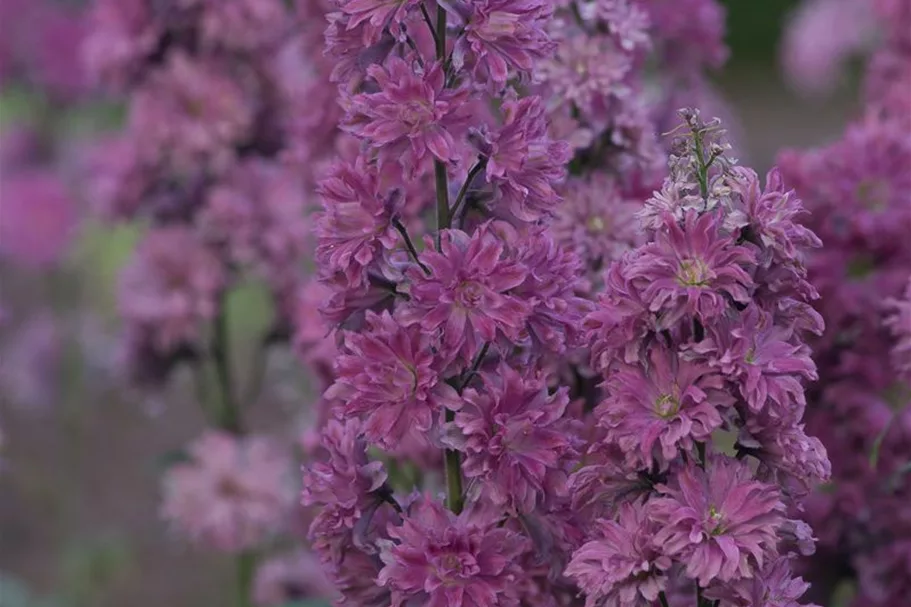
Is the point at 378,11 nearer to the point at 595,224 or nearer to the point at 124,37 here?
the point at 595,224

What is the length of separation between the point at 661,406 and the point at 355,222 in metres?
0.34

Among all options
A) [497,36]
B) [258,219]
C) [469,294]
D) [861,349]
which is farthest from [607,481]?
[258,219]

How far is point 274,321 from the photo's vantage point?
2.86 metres

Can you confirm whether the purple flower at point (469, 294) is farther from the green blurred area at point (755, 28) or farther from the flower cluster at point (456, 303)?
the green blurred area at point (755, 28)

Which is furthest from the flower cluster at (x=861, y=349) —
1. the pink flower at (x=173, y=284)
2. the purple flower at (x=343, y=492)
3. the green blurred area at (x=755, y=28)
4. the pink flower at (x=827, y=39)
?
the green blurred area at (x=755, y=28)

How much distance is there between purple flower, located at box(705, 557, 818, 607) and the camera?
1336mm

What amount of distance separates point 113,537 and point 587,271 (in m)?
2.42

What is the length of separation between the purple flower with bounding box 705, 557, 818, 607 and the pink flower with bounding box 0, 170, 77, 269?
2893 millimetres

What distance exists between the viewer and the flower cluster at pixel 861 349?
6.35ft

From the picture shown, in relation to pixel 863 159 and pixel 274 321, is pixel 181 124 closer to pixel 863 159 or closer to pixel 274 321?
pixel 274 321

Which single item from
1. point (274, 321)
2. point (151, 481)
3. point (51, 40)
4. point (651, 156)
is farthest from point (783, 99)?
point (651, 156)

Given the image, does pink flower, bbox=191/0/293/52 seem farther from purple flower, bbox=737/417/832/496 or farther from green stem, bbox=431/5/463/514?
purple flower, bbox=737/417/832/496

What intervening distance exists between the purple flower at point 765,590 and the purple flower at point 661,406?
0.41ft

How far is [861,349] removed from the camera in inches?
77.9
